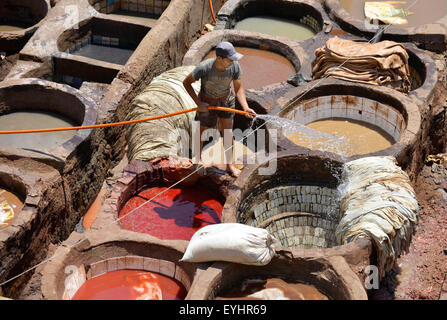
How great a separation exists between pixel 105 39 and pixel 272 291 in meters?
6.42

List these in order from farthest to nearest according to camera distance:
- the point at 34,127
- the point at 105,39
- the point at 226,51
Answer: the point at 105,39 → the point at 34,127 → the point at 226,51

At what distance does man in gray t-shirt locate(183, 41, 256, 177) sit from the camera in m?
7.55

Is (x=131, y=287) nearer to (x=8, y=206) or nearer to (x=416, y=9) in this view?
(x=8, y=206)

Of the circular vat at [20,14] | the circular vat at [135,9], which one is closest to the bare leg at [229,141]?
the circular vat at [135,9]

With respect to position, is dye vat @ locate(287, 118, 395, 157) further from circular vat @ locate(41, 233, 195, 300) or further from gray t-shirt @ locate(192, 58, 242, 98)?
circular vat @ locate(41, 233, 195, 300)

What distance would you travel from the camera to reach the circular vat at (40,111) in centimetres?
908

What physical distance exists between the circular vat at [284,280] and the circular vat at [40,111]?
336cm

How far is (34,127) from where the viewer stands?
31.1 ft

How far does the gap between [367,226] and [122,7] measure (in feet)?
24.4

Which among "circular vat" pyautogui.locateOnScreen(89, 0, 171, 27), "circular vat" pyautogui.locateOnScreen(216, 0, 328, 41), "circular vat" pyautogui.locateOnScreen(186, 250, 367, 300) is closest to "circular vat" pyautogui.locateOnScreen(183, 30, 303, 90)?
"circular vat" pyautogui.locateOnScreen(216, 0, 328, 41)

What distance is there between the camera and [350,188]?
7.66 metres

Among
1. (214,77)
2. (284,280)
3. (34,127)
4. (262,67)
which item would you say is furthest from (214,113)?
(262,67)

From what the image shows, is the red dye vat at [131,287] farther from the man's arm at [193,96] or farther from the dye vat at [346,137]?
the dye vat at [346,137]

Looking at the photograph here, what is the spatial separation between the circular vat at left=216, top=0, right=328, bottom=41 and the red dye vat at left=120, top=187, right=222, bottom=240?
429 centimetres
